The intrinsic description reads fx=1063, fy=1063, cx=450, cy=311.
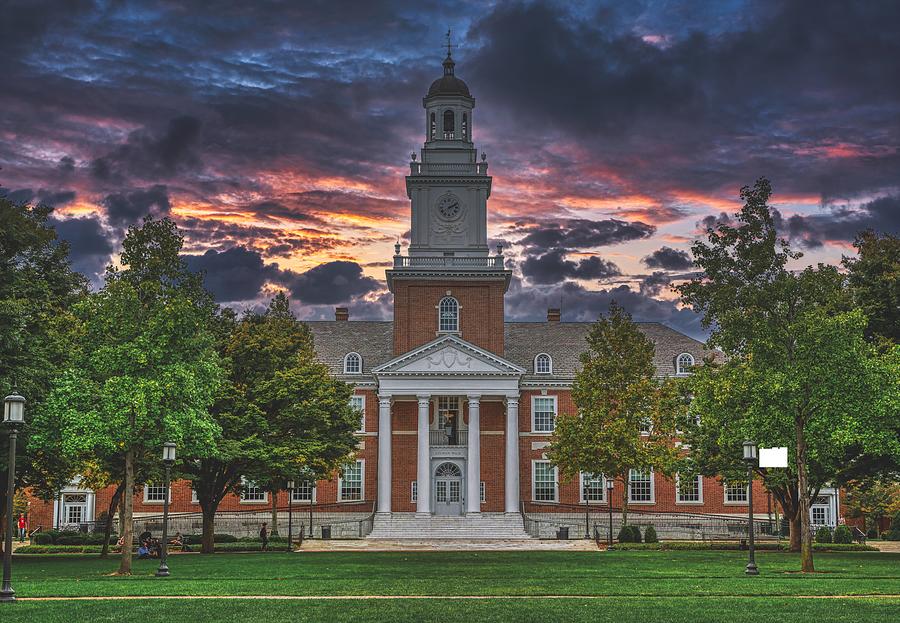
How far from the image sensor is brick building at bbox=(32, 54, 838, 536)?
6328 centimetres

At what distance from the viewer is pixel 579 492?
68.8 m

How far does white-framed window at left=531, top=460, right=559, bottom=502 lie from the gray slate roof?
579 centimetres

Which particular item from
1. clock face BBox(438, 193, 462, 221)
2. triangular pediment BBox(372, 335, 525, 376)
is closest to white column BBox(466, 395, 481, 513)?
triangular pediment BBox(372, 335, 525, 376)

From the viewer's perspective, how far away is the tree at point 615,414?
178ft

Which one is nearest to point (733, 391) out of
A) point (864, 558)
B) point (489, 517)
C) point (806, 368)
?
point (806, 368)

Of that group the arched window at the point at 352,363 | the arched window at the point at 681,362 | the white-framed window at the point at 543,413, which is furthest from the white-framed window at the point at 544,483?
the arched window at the point at 352,363

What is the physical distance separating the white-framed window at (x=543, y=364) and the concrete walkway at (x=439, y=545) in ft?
54.5

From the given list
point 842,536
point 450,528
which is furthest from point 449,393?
point 842,536

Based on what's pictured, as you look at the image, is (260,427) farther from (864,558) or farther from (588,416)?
(864,558)

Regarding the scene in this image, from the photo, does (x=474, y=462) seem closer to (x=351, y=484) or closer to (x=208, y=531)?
(x=351, y=484)

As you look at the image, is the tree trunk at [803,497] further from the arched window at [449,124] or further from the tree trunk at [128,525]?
the arched window at [449,124]

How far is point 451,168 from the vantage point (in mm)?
67062

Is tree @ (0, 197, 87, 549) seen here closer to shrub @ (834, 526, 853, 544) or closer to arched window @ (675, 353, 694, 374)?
shrub @ (834, 526, 853, 544)

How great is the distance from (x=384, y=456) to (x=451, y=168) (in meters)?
18.5
